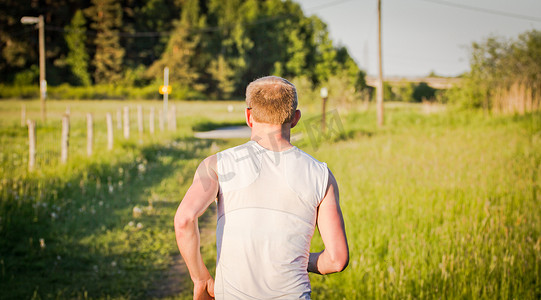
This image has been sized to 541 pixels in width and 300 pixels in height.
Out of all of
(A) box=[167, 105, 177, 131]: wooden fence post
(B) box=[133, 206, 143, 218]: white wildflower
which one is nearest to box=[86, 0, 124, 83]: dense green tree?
(A) box=[167, 105, 177, 131]: wooden fence post

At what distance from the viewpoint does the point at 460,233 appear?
5367 millimetres

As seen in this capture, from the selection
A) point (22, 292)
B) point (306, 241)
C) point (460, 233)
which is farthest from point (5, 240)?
point (460, 233)

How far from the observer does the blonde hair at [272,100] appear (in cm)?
169

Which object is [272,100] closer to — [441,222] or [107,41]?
[441,222]

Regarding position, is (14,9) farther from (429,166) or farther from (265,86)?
(265,86)

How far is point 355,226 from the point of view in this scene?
600 cm

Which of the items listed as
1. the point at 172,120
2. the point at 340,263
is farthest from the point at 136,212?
the point at 172,120

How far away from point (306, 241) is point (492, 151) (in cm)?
1113

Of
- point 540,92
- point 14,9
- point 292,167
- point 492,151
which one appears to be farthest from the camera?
point 14,9

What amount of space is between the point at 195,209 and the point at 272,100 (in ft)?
1.80

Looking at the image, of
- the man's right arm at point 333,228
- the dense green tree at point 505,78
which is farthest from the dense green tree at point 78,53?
the man's right arm at point 333,228

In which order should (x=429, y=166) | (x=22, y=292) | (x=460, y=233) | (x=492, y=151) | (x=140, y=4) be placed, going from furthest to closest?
(x=140, y=4)
(x=492, y=151)
(x=429, y=166)
(x=460, y=233)
(x=22, y=292)

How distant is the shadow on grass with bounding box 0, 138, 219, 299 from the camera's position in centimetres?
468

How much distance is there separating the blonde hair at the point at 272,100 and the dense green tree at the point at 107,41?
63.4 m
